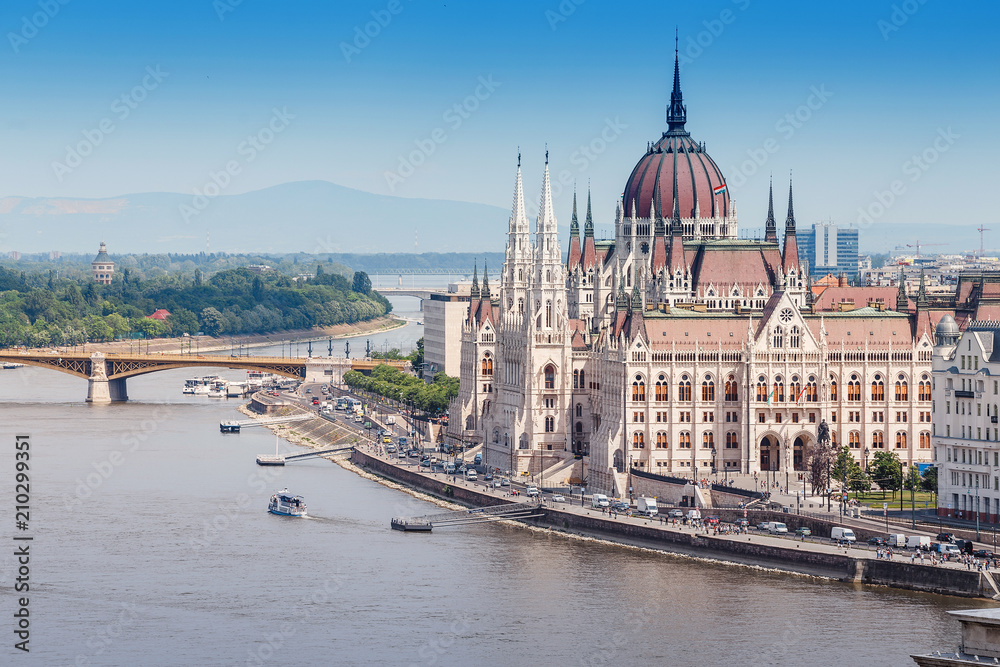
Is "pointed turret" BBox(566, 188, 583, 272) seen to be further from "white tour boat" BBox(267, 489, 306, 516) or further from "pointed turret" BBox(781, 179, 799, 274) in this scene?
"white tour boat" BBox(267, 489, 306, 516)

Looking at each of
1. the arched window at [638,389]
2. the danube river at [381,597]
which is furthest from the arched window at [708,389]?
the danube river at [381,597]

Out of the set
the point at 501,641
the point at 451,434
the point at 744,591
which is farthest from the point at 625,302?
the point at 501,641

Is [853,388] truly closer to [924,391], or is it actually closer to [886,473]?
[924,391]

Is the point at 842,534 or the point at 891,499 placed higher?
the point at 891,499

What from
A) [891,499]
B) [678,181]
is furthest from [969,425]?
[678,181]

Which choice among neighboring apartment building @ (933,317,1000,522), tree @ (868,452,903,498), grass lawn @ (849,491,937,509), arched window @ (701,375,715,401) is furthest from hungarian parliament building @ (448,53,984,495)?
neighboring apartment building @ (933,317,1000,522)

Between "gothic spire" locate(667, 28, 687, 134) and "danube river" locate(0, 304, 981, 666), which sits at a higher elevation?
"gothic spire" locate(667, 28, 687, 134)
